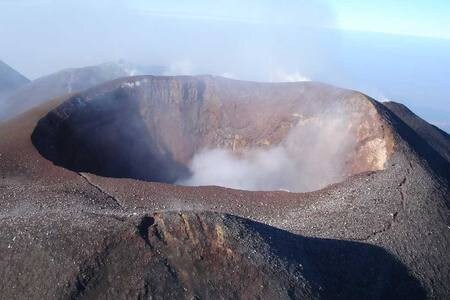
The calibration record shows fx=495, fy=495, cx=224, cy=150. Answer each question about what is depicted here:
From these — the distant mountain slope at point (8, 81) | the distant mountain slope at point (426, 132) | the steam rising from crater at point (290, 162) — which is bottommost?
the distant mountain slope at point (8, 81)

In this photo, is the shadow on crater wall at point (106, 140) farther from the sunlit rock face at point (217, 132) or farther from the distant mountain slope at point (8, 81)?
the distant mountain slope at point (8, 81)

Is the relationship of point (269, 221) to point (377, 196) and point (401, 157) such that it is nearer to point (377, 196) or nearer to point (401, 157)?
point (377, 196)

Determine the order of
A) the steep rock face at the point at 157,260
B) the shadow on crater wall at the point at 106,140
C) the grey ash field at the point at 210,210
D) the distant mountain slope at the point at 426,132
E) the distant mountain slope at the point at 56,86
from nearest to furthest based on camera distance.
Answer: the steep rock face at the point at 157,260 < the grey ash field at the point at 210,210 < the shadow on crater wall at the point at 106,140 < the distant mountain slope at the point at 426,132 < the distant mountain slope at the point at 56,86

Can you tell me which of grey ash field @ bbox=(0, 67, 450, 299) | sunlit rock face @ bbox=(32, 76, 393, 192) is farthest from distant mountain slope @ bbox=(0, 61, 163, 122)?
grey ash field @ bbox=(0, 67, 450, 299)

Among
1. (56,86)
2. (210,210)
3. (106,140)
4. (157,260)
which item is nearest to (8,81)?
(56,86)

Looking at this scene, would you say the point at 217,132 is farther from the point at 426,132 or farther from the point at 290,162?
the point at 426,132

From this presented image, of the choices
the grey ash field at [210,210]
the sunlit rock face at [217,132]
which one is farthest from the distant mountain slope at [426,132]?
the sunlit rock face at [217,132]
